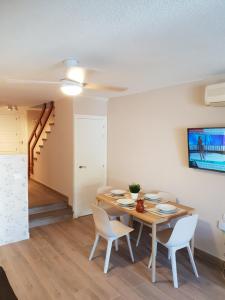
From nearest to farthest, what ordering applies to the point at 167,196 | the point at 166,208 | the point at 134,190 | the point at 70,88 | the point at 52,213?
the point at 70,88 < the point at 166,208 < the point at 134,190 < the point at 167,196 < the point at 52,213

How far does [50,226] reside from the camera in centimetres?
430

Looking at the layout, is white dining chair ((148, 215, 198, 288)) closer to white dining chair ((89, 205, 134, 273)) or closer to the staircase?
white dining chair ((89, 205, 134, 273))

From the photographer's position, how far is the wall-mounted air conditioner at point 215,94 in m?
2.68

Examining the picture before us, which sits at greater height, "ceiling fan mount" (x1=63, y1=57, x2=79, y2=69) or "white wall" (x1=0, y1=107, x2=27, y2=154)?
"ceiling fan mount" (x1=63, y1=57, x2=79, y2=69)

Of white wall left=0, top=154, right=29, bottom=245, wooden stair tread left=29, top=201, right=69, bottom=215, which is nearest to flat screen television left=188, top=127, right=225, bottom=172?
white wall left=0, top=154, right=29, bottom=245

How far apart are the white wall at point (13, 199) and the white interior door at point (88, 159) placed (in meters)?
1.15

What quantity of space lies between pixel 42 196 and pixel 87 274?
2777 millimetres

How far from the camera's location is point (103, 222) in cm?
283

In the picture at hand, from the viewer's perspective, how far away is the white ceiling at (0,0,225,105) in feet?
4.61

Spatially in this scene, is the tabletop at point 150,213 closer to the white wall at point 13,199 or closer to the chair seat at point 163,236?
the chair seat at point 163,236

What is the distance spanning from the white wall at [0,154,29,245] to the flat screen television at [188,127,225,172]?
2523mm

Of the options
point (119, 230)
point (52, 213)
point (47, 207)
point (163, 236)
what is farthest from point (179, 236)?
point (47, 207)

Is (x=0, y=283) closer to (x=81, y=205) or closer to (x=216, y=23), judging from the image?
(x=216, y=23)

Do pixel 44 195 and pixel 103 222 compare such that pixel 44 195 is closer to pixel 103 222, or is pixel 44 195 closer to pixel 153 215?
pixel 103 222
